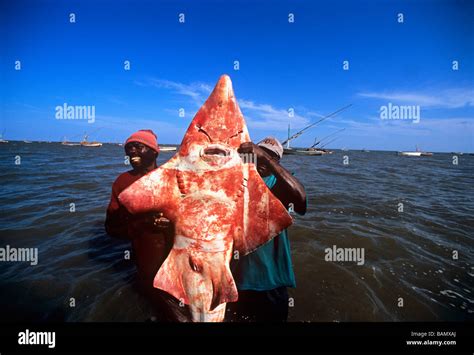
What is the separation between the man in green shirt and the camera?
8.61 feet

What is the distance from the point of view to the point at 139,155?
11.3 ft

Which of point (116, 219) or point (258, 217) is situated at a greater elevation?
point (258, 217)

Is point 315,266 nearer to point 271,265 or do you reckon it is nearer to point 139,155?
point 271,265

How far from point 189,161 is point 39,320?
398 centimetres

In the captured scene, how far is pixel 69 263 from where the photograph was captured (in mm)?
4941

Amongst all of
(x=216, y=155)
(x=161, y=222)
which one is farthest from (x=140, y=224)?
(x=216, y=155)

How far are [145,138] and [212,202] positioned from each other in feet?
6.41

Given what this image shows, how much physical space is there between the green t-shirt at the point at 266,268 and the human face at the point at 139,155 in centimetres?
202

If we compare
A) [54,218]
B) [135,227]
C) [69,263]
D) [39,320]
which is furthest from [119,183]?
[54,218]

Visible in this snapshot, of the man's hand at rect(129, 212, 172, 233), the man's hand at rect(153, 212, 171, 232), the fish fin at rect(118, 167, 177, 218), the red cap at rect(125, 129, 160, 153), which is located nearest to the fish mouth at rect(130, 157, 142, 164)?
the red cap at rect(125, 129, 160, 153)

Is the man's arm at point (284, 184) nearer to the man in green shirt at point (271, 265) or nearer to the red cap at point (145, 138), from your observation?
the man in green shirt at point (271, 265)

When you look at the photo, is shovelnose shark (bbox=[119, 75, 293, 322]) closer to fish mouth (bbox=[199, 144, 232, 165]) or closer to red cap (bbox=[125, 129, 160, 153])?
fish mouth (bbox=[199, 144, 232, 165])

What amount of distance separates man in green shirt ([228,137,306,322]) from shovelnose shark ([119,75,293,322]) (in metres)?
0.45

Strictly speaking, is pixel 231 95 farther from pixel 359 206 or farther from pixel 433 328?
pixel 359 206
